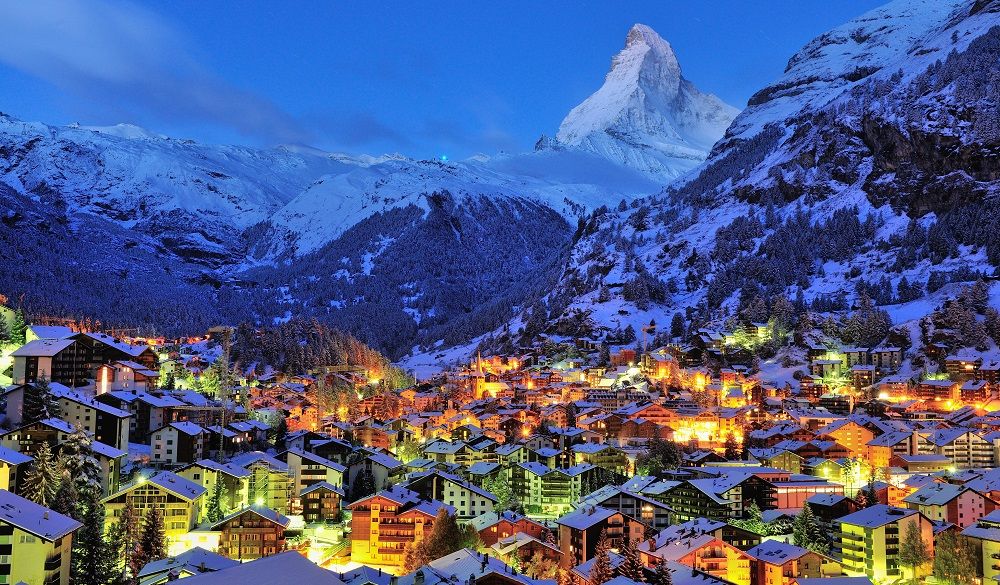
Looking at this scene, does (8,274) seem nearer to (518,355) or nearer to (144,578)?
(518,355)

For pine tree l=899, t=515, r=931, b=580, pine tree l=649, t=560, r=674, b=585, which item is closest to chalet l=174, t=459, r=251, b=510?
pine tree l=649, t=560, r=674, b=585

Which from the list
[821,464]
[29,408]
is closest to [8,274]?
[29,408]

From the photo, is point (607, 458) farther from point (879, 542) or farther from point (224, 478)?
point (224, 478)

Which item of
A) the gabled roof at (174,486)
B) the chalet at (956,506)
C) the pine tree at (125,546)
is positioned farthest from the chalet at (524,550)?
the chalet at (956,506)

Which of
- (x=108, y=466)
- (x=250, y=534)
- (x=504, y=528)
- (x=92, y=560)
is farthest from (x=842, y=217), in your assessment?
(x=92, y=560)

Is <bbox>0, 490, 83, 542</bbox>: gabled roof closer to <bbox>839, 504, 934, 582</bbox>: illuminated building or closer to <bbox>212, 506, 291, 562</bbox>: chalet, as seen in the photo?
<bbox>212, 506, 291, 562</bbox>: chalet
